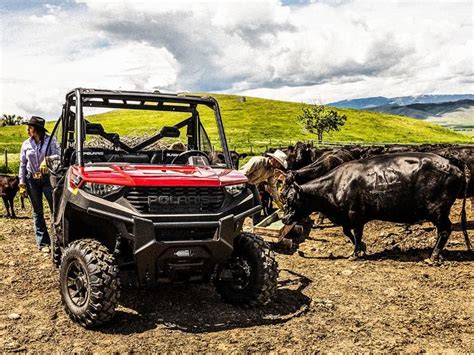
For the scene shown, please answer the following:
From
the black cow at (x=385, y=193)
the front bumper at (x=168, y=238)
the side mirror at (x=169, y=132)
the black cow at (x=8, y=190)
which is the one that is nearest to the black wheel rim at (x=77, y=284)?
the front bumper at (x=168, y=238)

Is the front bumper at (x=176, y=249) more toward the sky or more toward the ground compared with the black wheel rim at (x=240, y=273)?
more toward the sky

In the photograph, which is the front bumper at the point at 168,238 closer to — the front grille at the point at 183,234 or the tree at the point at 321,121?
the front grille at the point at 183,234

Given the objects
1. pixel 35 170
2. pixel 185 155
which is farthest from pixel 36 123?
pixel 185 155

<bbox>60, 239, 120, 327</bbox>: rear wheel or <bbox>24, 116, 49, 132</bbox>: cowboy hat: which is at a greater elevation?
<bbox>24, 116, 49, 132</bbox>: cowboy hat

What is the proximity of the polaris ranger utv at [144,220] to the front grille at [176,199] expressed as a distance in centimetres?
1

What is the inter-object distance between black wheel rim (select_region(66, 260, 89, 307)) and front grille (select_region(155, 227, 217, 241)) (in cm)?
93

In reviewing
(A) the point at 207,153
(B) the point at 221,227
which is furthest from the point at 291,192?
(B) the point at 221,227

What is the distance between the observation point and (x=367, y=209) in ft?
31.1

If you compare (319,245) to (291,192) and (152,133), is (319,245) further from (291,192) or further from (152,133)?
(152,133)

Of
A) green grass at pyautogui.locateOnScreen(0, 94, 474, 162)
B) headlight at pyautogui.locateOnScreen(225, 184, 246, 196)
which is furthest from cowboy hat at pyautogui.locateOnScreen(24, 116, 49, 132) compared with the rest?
green grass at pyautogui.locateOnScreen(0, 94, 474, 162)

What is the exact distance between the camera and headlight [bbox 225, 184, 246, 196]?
5.82 metres

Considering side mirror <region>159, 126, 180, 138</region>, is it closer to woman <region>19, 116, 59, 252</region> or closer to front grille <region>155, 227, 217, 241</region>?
front grille <region>155, 227, 217, 241</region>

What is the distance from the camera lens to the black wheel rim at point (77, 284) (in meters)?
5.48

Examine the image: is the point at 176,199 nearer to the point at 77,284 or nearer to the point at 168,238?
the point at 168,238
